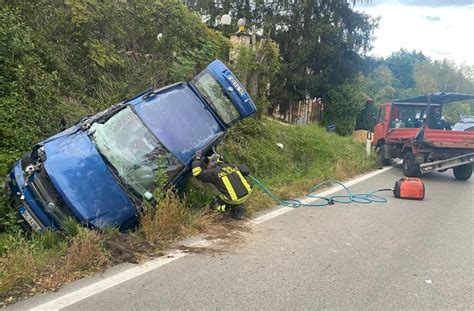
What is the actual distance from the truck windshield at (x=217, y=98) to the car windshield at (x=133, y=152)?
108 centimetres

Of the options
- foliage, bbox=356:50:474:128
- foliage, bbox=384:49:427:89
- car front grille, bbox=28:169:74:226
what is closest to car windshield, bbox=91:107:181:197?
car front grille, bbox=28:169:74:226

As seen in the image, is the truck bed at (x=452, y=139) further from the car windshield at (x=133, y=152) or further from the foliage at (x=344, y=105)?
the foliage at (x=344, y=105)

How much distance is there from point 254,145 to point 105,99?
3.51 metres

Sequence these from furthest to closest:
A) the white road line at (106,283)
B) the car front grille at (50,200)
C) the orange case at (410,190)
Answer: the orange case at (410,190) < the car front grille at (50,200) < the white road line at (106,283)

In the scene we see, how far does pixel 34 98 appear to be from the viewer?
8.02m

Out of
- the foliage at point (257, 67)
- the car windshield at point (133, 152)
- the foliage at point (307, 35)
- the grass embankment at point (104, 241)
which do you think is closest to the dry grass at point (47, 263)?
the grass embankment at point (104, 241)

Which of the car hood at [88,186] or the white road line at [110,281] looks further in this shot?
the car hood at [88,186]

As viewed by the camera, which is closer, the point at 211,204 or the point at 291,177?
the point at 211,204

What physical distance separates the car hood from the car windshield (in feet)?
0.49

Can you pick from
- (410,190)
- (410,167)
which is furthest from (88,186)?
(410,167)

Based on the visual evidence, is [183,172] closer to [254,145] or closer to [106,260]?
[106,260]

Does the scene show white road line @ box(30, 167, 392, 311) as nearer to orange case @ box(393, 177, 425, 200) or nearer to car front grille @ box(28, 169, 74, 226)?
car front grille @ box(28, 169, 74, 226)

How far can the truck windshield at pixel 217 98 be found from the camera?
6371mm

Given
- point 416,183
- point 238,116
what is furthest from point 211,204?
point 416,183
